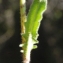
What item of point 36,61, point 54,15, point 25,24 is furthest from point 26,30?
point 36,61

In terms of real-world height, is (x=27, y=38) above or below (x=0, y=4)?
Answer: below

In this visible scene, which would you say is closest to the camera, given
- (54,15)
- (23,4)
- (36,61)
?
(23,4)

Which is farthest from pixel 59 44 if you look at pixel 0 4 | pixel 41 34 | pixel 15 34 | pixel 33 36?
pixel 33 36

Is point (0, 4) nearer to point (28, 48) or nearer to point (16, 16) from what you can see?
point (16, 16)

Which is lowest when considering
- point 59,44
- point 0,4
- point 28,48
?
point 59,44

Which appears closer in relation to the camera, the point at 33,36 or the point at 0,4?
the point at 33,36

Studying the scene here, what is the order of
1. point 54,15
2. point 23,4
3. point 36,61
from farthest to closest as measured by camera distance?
1. point 36,61
2. point 54,15
3. point 23,4

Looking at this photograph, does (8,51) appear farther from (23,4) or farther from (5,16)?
(23,4)
